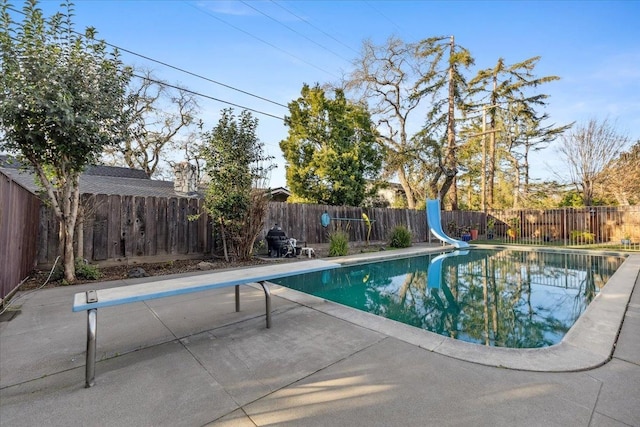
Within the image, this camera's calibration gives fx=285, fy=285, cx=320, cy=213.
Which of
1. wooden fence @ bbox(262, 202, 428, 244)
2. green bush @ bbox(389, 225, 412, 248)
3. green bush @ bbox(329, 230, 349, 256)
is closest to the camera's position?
green bush @ bbox(329, 230, 349, 256)

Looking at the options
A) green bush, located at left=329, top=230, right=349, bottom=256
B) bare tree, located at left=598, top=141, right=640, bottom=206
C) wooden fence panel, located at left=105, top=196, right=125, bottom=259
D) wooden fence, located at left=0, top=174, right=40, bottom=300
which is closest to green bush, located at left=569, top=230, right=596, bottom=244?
bare tree, located at left=598, top=141, right=640, bottom=206

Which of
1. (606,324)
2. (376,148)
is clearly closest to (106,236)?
(606,324)

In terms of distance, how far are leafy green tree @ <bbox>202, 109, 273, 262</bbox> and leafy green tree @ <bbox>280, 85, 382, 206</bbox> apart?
7.97 m

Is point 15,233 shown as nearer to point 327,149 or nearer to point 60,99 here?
point 60,99

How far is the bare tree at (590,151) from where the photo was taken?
12953 millimetres

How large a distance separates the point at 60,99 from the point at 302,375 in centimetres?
475

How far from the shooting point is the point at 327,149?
603 inches

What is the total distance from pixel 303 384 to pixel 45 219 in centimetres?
619

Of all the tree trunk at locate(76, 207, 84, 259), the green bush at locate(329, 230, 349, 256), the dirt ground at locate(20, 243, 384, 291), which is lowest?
the dirt ground at locate(20, 243, 384, 291)

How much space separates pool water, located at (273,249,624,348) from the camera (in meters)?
3.33

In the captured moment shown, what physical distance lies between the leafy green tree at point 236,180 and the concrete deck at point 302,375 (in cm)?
398

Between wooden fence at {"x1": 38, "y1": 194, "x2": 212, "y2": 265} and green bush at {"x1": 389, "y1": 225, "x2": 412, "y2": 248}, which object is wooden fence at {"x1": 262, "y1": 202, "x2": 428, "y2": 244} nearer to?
green bush at {"x1": 389, "y1": 225, "x2": 412, "y2": 248}

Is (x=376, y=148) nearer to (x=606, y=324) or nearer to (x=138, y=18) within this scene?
(x=138, y=18)

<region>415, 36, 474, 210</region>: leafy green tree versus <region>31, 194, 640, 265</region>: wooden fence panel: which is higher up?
<region>415, 36, 474, 210</region>: leafy green tree
